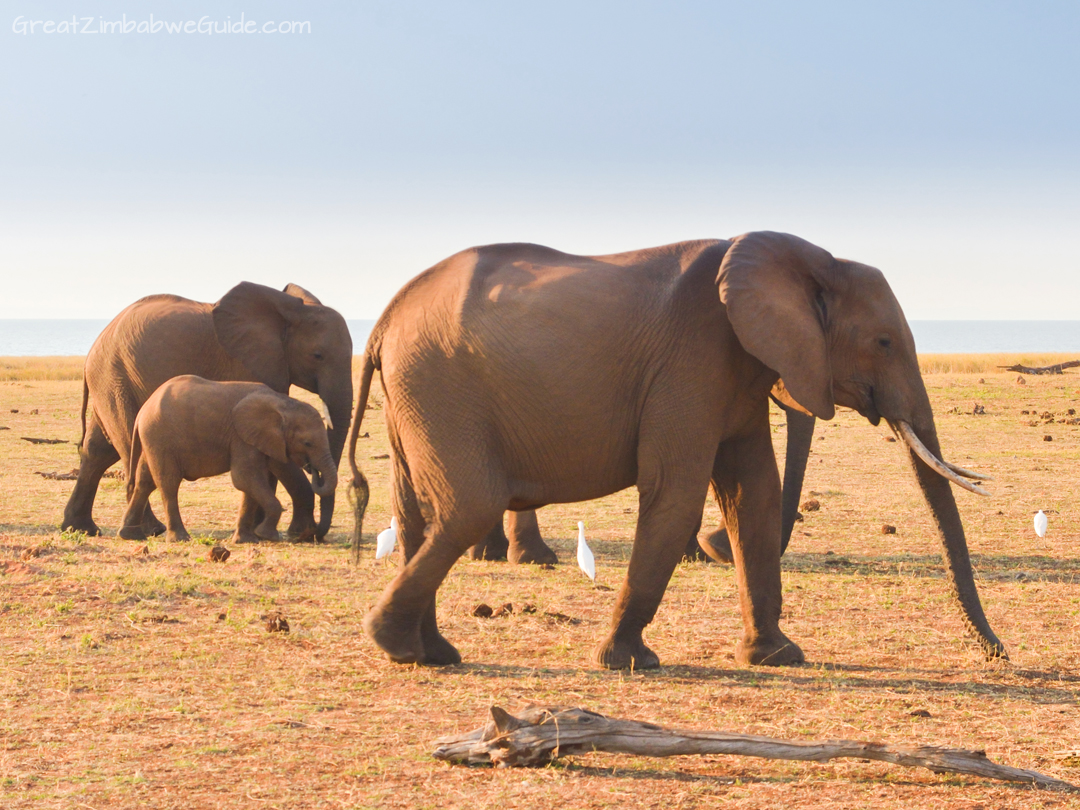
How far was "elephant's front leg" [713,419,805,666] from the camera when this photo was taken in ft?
25.1

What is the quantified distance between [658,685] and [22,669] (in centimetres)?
355

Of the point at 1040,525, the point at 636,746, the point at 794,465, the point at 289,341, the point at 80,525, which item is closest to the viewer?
the point at 636,746

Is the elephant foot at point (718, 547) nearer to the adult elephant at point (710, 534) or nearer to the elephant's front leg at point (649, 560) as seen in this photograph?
the adult elephant at point (710, 534)

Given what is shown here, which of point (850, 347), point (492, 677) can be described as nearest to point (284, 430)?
point (492, 677)

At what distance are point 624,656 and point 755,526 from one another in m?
1.18

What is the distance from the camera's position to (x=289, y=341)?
14719 mm

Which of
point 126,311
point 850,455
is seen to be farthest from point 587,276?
point 850,455

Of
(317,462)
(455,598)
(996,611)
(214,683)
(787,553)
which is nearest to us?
(214,683)

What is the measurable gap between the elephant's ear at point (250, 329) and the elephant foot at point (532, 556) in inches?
171

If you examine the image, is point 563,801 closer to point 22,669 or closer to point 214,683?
point 214,683

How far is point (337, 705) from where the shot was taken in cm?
646

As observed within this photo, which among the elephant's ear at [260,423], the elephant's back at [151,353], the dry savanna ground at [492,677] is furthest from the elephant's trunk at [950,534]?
the elephant's back at [151,353]

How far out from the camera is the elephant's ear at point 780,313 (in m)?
6.94

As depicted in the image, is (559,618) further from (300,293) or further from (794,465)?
(300,293)
